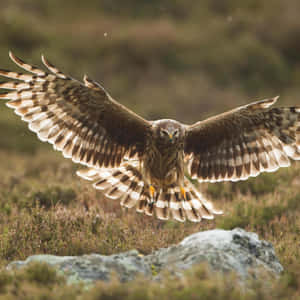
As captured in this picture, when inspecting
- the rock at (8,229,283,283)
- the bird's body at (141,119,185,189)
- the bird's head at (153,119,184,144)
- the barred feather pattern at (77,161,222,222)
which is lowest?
the rock at (8,229,283,283)

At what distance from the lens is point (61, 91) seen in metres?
5.68

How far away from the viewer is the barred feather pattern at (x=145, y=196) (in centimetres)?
655

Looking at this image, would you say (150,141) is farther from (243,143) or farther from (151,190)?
(243,143)

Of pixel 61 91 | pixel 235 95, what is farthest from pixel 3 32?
pixel 61 91

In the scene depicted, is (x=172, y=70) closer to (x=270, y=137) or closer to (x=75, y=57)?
(x=75, y=57)

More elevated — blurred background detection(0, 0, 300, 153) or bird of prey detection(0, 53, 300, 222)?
blurred background detection(0, 0, 300, 153)

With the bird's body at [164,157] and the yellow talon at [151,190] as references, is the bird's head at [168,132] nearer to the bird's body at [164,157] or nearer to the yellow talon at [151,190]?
the bird's body at [164,157]

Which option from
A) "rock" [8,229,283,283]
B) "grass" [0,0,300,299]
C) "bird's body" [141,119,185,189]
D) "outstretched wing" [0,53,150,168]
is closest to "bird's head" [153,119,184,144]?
"bird's body" [141,119,185,189]

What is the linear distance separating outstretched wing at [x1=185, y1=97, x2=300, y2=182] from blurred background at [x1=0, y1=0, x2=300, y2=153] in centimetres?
862

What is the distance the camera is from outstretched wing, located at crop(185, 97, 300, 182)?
5.96m

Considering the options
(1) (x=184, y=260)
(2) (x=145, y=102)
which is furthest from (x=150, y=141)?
(2) (x=145, y=102)

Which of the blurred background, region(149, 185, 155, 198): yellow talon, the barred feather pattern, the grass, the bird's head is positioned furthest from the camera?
the blurred background

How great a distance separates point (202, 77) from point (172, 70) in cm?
126

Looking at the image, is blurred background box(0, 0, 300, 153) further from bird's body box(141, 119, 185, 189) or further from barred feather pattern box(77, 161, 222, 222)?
bird's body box(141, 119, 185, 189)
